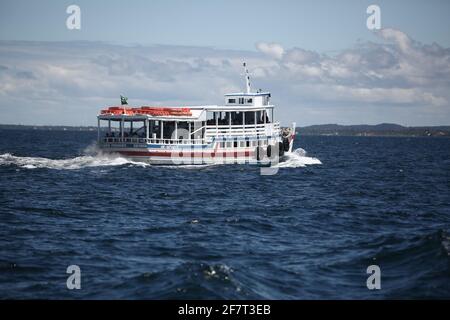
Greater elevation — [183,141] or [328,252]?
[183,141]

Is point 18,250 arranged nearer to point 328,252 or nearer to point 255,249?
point 255,249

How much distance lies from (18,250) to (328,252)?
11.4 m

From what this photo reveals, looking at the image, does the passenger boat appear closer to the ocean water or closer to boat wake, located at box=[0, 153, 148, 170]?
boat wake, located at box=[0, 153, 148, 170]

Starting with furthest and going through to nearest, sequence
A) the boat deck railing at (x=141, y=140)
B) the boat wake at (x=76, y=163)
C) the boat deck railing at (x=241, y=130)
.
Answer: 1. the boat deck railing at (x=241, y=130)
2. the boat deck railing at (x=141, y=140)
3. the boat wake at (x=76, y=163)

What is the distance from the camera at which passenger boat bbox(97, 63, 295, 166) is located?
54188mm

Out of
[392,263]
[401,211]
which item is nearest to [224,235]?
[392,263]

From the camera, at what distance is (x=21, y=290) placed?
17.2 m

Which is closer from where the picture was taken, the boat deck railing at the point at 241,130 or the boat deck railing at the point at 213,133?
the boat deck railing at the point at 213,133

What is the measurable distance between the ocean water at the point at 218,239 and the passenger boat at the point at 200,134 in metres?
9.75

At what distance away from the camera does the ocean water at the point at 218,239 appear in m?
17.8

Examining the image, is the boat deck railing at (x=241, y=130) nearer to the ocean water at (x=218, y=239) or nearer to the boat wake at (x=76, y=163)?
the boat wake at (x=76, y=163)

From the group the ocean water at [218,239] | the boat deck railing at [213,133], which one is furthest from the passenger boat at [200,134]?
the ocean water at [218,239]

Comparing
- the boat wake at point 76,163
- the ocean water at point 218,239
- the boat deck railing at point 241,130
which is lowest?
the ocean water at point 218,239

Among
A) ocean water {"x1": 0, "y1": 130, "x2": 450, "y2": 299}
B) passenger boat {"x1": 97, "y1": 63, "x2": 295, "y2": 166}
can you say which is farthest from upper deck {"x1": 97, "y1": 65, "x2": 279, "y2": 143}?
ocean water {"x1": 0, "y1": 130, "x2": 450, "y2": 299}
